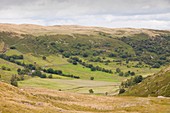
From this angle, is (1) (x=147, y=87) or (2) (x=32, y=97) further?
(1) (x=147, y=87)

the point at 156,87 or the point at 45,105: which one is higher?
the point at 45,105

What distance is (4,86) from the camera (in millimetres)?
68125

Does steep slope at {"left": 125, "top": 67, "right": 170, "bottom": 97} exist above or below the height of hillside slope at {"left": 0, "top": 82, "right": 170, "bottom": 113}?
below

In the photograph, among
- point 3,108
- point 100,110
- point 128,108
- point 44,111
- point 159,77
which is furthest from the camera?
point 159,77

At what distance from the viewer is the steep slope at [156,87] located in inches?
6208

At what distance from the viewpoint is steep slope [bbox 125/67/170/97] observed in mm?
157675

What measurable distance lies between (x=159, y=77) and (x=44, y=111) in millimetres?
136100

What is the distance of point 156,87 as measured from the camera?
6506 inches

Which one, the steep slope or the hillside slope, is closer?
the hillside slope

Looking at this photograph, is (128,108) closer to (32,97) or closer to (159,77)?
(32,97)

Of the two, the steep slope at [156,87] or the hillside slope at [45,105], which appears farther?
the steep slope at [156,87]

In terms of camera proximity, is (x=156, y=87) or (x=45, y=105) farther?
(x=156, y=87)

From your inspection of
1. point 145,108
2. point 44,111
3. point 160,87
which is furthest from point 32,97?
point 160,87

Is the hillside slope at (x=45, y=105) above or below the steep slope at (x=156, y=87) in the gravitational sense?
above
